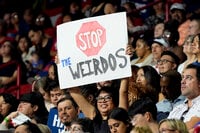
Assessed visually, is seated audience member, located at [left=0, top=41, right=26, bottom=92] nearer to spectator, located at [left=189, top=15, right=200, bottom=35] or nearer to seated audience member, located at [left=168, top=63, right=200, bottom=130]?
spectator, located at [left=189, top=15, right=200, bottom=35]

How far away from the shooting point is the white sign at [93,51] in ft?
34.8

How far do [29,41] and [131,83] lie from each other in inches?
199

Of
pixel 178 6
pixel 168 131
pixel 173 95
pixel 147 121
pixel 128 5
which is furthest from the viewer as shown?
pixel 128 5

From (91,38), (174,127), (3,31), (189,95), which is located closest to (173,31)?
(91,38)

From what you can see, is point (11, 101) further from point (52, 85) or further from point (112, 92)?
point (112, 92)

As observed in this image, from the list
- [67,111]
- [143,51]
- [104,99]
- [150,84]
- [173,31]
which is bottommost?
[67,111]

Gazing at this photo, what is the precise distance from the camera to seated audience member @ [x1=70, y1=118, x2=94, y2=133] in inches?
388

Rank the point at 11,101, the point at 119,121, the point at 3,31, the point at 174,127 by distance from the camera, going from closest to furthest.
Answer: the point at 174,127 → the point at 119,121 → the point at 11,101 → the point at 3,31

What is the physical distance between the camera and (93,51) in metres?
10.8

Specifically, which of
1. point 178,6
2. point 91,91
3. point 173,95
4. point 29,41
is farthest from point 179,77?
point 29,41

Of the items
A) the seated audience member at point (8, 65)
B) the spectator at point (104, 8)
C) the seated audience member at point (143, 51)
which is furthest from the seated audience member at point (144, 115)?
the seated audience member at point (8, 65)

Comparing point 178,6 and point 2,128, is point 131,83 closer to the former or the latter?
point 2,128

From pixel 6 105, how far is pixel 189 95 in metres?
2.79

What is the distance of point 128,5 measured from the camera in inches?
588
